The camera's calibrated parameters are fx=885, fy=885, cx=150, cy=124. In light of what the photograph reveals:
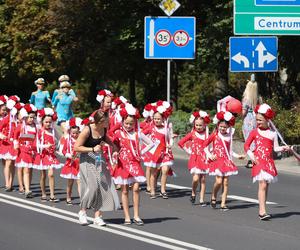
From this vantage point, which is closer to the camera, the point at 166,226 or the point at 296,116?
the point at 166,226

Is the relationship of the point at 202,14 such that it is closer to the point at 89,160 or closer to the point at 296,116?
the point at 296,116

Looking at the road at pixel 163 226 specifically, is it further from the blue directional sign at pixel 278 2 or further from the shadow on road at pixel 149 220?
the blue directional sign at pixel 278 2

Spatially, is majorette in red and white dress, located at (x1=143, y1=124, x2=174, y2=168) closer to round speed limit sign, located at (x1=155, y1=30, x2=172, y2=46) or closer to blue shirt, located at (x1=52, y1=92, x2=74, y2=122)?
blue shirt, located at (x1=52, y1=92, x2=74, y2=122)

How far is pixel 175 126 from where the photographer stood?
84.3 feet

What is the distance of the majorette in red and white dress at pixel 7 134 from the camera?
1581cm

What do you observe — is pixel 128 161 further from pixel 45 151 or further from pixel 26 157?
pixel 26 157

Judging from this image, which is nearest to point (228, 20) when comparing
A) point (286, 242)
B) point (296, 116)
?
point (296, 116)

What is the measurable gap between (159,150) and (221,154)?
1913 mm

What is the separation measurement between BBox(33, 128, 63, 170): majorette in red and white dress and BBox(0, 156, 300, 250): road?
0.60 m

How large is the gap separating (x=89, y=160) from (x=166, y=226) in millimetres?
1325

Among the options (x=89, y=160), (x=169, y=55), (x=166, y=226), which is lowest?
(x=166, y=226)

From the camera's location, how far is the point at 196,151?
14.2 m

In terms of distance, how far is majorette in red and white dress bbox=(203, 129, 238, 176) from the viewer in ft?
43.5

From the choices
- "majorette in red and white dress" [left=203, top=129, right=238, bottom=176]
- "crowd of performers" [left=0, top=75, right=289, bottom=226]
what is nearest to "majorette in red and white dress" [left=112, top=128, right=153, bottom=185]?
"crowd of performers" [left=0, top=75, right=289, bottom=226]
